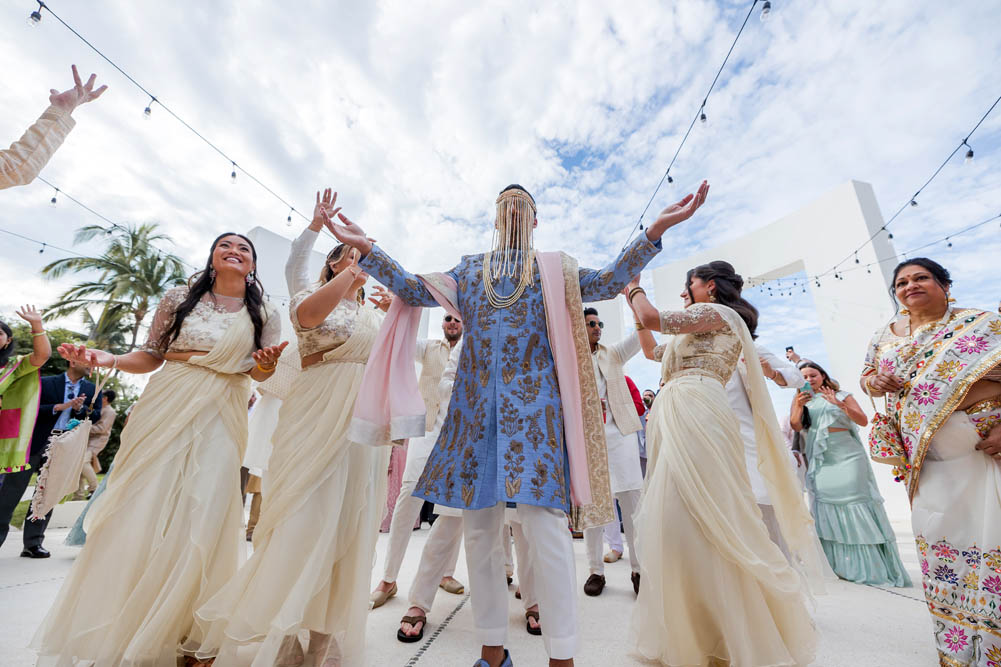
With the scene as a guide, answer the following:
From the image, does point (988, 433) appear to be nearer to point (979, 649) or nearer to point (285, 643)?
point (979, 649)

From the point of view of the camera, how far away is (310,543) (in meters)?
1.63

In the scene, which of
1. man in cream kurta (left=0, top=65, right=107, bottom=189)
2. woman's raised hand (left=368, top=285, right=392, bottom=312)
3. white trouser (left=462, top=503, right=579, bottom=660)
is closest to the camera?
white trouser (left=462, top=503, right=579, bottom=660)

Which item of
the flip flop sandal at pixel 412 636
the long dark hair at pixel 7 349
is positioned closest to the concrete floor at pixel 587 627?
the flip flop sandal at pixel 412 636

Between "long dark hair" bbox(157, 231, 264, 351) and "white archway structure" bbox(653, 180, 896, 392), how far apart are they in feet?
26.4

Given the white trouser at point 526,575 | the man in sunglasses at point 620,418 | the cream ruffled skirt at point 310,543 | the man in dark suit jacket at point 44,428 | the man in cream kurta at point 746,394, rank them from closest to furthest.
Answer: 1. the cream ruffled skirt at point 310,543
2. the white trouser at point 526,575
3. the man in cream kurta at point 746,394
4. the man in sunglasses at point 620,418
5. the man in dark suit jacket at point 44,428

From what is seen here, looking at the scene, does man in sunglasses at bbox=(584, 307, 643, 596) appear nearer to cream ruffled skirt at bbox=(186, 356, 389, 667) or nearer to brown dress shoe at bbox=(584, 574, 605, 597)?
brown dress shoe at bbox=(584, 574, 605, 597)

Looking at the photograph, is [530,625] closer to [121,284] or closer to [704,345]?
[704,345]

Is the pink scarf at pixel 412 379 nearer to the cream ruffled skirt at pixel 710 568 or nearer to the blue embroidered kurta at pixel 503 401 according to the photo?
the blue embroidered kurta at pixel 503 401

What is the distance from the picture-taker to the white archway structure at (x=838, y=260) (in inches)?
280

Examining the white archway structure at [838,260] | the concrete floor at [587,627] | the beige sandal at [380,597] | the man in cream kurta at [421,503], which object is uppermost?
the white archway structure at [838,260]

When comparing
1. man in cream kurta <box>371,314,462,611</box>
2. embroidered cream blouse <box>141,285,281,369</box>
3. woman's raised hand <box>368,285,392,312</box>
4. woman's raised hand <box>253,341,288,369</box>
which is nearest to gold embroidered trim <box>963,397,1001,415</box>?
man in cream kurta <box>371,314,462,611</box>

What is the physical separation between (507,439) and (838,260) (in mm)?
8427

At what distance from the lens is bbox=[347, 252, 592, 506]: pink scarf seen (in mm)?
1531

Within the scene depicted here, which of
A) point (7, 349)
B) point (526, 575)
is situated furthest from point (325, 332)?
point (7, 349)
